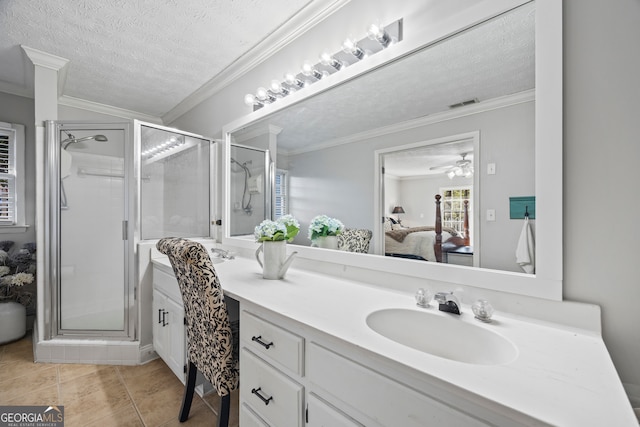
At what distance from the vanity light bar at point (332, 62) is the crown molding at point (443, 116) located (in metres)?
0.38

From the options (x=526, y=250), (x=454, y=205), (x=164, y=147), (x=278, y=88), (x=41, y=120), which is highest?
(x=278, y=88)

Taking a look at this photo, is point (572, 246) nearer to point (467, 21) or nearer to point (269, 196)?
point (467, 21)

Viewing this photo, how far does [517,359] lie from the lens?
0.72 meters

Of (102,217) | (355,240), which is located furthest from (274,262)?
(102,217)

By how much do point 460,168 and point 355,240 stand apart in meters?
0.64

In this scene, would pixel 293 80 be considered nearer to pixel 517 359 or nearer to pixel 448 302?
pixel 448 302

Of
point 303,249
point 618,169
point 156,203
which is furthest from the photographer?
point 156,203

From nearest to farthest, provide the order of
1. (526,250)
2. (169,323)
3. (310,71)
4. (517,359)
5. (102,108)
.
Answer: (517,359), (526,250), (310,71), (169,323), (102,108)

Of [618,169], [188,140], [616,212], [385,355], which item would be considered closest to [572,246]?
[616,212]

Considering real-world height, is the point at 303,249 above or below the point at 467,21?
below

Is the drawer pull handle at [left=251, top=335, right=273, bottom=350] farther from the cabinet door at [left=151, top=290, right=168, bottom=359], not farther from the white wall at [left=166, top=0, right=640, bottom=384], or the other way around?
the cabinet door at [left=151, top=290, right=168, bottom=359]

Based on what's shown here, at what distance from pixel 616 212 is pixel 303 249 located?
4.58 ft

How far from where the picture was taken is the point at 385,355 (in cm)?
71

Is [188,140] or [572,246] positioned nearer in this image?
[572,246]
